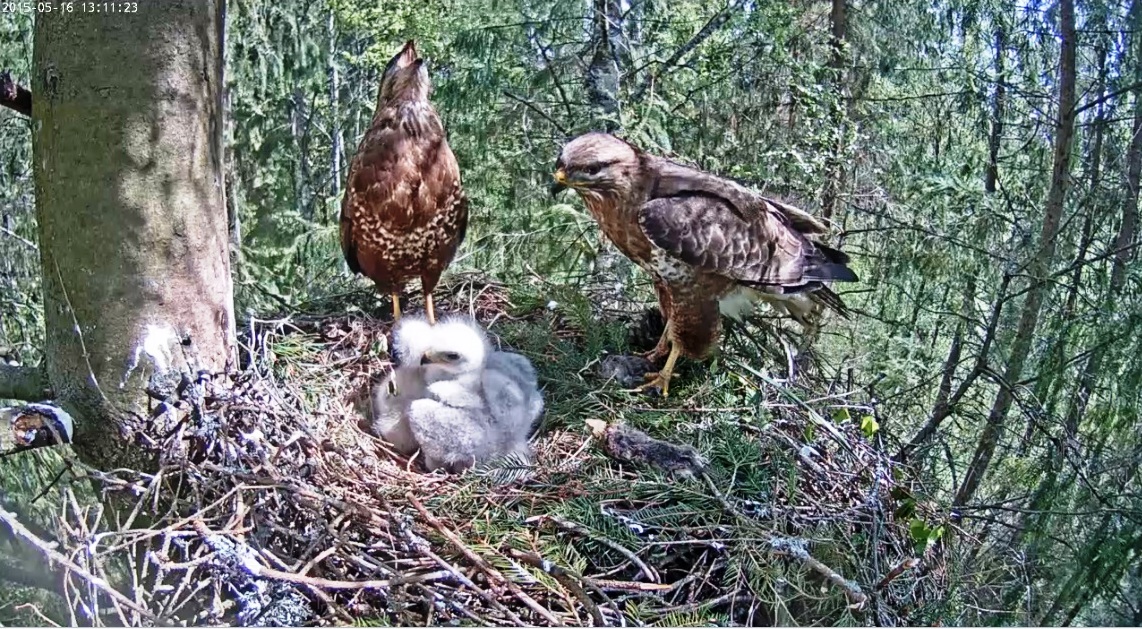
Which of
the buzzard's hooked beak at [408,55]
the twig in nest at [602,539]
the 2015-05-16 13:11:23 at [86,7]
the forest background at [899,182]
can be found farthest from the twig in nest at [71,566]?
the buzzard's hooked beak at [408,55]

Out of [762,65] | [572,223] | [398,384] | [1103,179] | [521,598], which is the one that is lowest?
[521,598]

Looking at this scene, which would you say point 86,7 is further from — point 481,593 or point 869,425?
point 869,425

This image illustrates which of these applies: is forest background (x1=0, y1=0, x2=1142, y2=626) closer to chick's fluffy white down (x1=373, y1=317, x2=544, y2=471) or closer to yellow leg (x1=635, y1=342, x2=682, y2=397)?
yellow leg (x1=635, y1=342, x2=682, y2=397)

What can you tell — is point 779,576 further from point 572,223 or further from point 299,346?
point 572,223

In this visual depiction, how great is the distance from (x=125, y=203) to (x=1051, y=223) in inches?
145

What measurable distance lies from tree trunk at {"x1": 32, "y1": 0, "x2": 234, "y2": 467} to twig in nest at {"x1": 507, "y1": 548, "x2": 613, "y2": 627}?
1102 millimetres

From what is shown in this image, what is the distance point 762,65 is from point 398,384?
2.34 meters

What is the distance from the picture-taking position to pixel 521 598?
227 cm

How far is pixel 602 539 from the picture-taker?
259 centimetres

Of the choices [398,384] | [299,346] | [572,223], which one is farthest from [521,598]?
[572,223]

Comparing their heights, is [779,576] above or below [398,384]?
below

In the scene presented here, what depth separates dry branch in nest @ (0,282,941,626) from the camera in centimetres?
220

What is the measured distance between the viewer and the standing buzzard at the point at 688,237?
358 cm

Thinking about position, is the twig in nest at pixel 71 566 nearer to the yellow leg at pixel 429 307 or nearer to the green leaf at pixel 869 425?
the yellow leg at pixel 429 307
